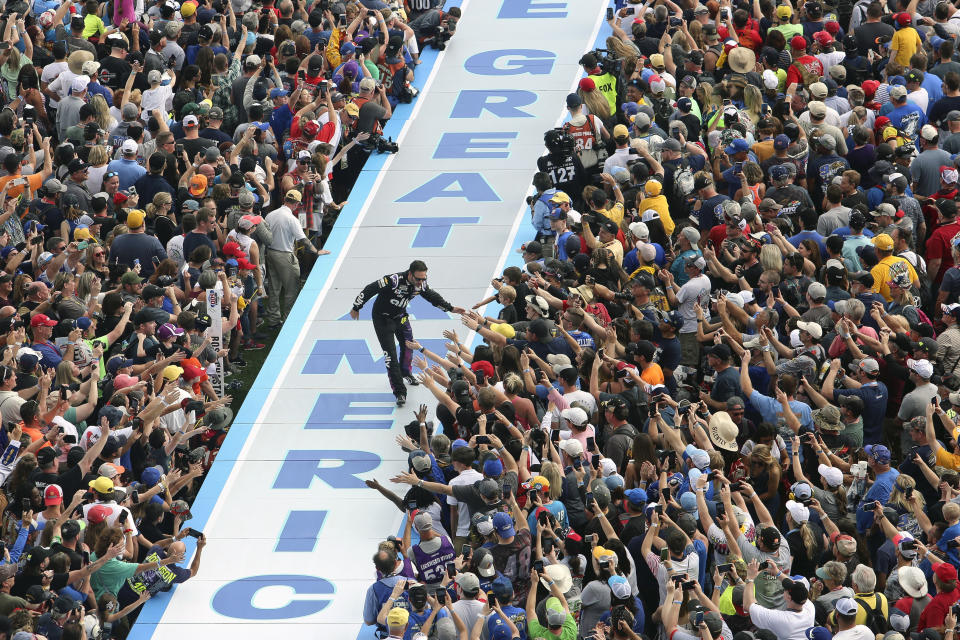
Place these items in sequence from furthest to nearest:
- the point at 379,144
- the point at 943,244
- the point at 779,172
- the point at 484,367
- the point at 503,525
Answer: the point at 379,144
the point at 779,172
the point at 943,244
the point at 484,367
the point at 503,525

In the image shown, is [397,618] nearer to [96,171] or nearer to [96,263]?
[96,263]

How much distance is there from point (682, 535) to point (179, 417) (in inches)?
243

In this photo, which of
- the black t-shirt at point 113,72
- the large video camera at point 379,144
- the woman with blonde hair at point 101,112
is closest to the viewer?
the woman with blonde hair at point 101,112

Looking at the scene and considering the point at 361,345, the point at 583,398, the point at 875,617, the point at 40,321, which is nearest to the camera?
the point at 875,617

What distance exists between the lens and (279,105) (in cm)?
2295

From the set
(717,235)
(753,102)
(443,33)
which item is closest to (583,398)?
(717,235)

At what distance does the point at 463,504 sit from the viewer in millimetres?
15883

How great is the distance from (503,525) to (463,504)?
131 centimetres

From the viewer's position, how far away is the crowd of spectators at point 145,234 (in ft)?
51.8

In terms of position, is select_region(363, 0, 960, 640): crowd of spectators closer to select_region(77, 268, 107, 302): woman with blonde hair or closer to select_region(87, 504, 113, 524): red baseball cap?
select_region(87, 504, 113, 524): red baseball cap

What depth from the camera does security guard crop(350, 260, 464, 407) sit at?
60.2ft

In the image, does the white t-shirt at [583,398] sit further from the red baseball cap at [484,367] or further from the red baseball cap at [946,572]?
the red baseball cap at [946,572]

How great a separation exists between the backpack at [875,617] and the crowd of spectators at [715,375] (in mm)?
49

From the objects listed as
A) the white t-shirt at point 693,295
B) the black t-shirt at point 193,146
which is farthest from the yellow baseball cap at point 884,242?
the black t-shirt at point 193,146
